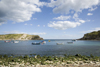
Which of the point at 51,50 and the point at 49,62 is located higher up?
the point at 49,62

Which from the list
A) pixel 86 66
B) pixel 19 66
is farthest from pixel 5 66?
pixel 86 66

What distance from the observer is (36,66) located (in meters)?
15.2

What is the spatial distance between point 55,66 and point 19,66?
6082 mm

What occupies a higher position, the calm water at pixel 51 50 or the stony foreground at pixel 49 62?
the stony foreground at pixel 49 62

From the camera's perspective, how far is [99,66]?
49.0ft

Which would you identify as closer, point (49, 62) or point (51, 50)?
point (49, 62)

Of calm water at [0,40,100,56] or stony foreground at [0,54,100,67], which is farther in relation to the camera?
calm water at [0,40,100,56]

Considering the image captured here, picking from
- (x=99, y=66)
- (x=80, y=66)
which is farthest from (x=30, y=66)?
(x=99, y=66)

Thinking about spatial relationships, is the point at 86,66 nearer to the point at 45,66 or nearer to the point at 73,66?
the point at 73,66

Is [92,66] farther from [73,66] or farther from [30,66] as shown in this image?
[30,66]

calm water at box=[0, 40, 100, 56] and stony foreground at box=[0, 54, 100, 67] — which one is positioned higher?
→ stony foreground at box=[0, 54, 100, 67]

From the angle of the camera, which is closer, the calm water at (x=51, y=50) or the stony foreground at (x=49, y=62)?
the stony foreground at (x=49, y=62)

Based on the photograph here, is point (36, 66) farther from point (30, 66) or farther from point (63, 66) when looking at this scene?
point (63, 66)

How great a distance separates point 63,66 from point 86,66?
12.7 ft
